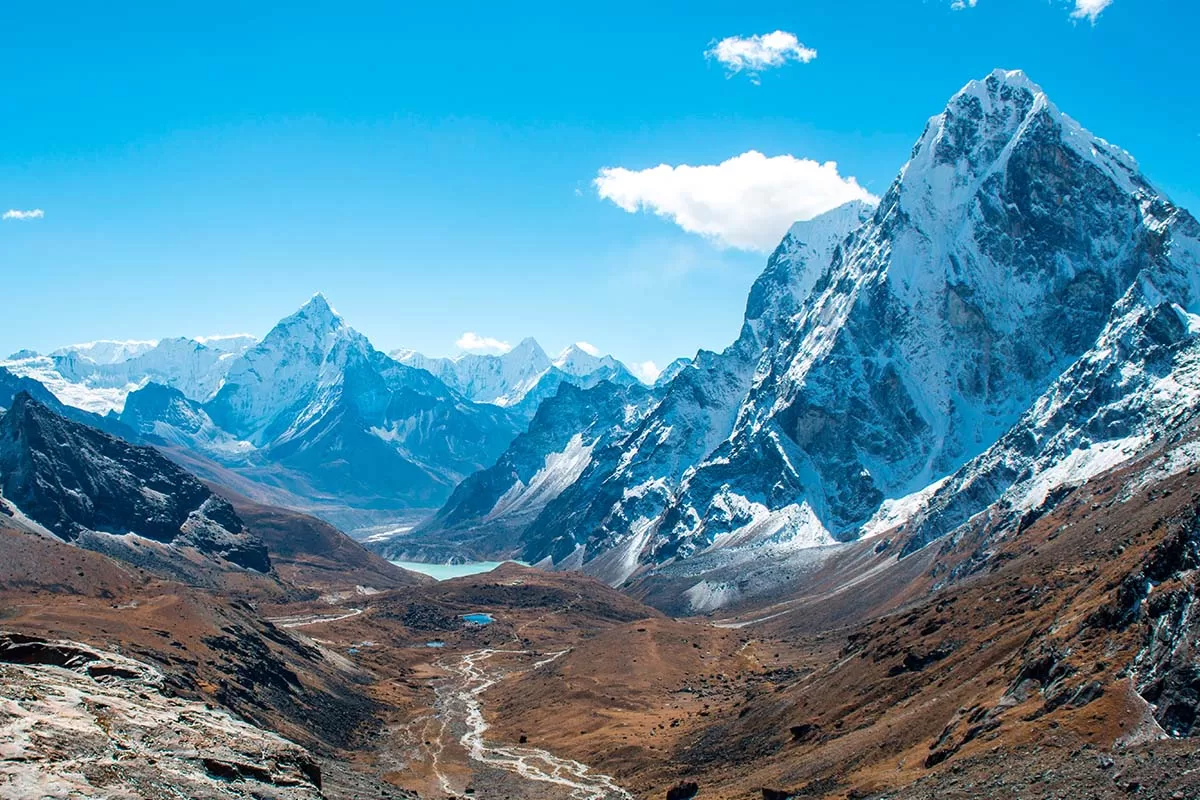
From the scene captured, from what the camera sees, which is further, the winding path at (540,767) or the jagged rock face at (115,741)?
the winding path at (540,767)

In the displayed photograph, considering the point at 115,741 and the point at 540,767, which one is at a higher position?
the point at 115,741

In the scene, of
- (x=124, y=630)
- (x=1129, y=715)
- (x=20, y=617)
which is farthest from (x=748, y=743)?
(x=20, y=617)

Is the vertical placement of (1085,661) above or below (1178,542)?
below

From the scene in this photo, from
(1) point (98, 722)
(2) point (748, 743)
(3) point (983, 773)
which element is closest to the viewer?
(1) point (98, 722)

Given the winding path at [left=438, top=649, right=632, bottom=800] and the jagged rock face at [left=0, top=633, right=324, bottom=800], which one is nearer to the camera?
the jagged rock face at [left=0, top=633, right=324, bottom=800]

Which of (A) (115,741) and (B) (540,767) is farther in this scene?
(B) (540,767)

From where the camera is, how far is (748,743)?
12838 centimetres

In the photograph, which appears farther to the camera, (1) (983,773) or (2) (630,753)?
(2) (630,753)

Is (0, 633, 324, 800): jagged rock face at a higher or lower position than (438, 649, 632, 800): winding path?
higher

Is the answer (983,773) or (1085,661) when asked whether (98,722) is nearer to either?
(983,773)

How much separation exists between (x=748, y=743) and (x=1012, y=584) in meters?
53.1

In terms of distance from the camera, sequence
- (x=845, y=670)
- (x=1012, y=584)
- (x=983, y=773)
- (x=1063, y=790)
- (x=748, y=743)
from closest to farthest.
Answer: (x=1063, y=790) → (x=983, y=773) → (x=748, y=743) → (x=845, y=670) → (x=1012, y=584)

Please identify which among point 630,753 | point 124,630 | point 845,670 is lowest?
point 630,753

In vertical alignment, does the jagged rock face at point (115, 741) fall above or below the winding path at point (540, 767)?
above
